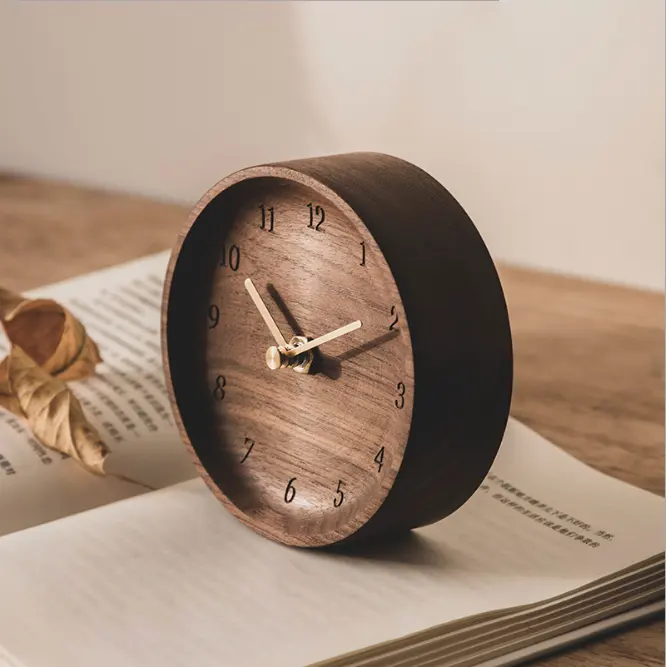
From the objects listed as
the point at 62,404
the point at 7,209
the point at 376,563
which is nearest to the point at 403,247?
the point at 376,563

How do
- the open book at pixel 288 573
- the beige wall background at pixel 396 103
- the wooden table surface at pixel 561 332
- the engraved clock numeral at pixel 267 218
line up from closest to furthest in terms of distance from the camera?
1. the open book at pixel 288 573
2. the engraved clock numeral at pixel 267 218
3. the wooden table surface at pixel 561 332
4. the beige wall background at pixel 396 103

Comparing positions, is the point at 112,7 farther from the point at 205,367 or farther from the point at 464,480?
the point at 464,480

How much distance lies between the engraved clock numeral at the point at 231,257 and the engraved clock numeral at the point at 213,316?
30 mm

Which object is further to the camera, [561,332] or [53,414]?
[561,332]

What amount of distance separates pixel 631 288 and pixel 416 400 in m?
0.70

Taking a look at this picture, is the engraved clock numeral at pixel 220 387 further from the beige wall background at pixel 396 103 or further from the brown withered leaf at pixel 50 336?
the beige wall background at pixel 396 103

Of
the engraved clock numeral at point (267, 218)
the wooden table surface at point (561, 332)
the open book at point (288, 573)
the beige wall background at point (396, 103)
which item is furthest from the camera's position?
the beige wall background at point (396, 103)

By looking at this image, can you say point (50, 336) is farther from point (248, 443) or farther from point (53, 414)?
point (248, 443)

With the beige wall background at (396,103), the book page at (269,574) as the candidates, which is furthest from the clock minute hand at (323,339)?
the beige wall background at (396,103)

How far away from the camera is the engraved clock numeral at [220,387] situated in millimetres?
701

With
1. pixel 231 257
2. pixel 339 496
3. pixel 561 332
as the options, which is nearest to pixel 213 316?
pixel 231 257

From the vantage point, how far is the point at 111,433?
777 mm

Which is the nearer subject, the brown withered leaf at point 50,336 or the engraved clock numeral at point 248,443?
the engraved clock numeral at point 248,443

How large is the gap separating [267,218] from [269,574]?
0.20 metres
